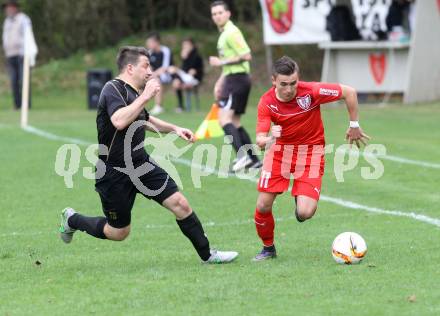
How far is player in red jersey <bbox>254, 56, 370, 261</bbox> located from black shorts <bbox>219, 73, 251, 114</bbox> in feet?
17.8

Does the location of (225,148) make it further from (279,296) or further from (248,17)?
(248,17)

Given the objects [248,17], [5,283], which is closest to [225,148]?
[5,283]

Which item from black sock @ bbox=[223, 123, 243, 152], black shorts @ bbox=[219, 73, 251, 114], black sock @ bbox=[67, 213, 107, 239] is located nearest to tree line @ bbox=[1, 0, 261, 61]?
black shorts @ bbox=[219, 73, 251, 114]

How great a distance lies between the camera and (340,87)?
837 centimetres

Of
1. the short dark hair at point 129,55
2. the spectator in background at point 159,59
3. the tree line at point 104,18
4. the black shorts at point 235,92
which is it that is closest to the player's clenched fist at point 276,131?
the short dark hair at point 129,55

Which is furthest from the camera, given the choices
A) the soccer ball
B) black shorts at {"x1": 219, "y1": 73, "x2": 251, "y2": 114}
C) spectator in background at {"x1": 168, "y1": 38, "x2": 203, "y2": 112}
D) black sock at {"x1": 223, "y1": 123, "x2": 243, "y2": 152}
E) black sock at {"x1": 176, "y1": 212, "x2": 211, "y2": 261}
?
spectator in background at {"x1": 168, "y1": 38, "x2": 203, "y2": 112}

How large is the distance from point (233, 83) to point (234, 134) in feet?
2.70

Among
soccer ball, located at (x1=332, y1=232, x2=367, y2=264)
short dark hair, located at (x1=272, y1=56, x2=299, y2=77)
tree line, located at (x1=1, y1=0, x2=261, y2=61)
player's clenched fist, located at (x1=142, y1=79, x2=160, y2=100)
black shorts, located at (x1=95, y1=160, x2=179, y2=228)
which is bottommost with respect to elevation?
tree line, located at (x1=1, y1=0, x2=261, y2=61)

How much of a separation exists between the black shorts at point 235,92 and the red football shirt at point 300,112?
5.46 m

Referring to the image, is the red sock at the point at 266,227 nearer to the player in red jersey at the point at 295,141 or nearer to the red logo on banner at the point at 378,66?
the player in red jersey at the point at 295,141

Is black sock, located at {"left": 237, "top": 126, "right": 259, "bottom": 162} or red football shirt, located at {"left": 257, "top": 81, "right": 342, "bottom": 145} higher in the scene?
red football shirt, located at {"left": 257, "top": 81, "right": 342, "bottom": 145}

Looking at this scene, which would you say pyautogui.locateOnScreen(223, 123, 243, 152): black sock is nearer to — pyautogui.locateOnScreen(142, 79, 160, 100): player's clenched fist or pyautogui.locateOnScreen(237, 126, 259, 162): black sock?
pyautogui.locateOnScreen(237, 126, 259, 162): black sock

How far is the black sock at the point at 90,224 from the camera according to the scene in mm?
8289

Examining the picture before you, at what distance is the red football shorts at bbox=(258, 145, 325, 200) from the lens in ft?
27.4
